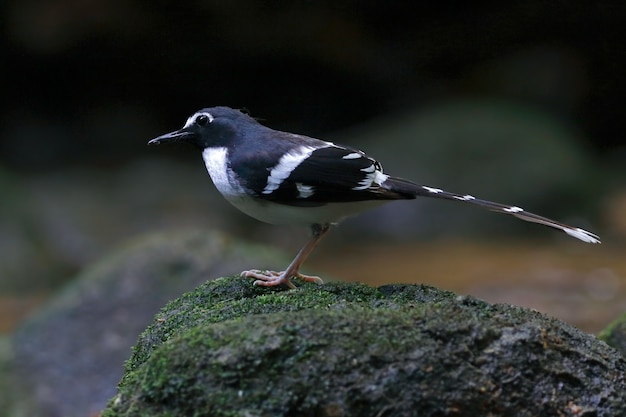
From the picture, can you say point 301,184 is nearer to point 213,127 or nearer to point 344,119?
point 213,127

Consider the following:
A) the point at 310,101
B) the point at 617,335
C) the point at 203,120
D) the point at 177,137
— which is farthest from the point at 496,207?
the point at 310,101

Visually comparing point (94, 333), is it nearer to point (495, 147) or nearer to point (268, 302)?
point (268, 302)

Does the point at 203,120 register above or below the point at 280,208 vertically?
above

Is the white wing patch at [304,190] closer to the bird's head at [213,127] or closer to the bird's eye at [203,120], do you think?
the bird's head at [213,127]

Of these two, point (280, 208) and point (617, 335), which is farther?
point (617, 335)

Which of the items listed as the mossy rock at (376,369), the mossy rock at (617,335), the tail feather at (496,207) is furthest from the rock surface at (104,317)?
the mossy rock at (376,369)

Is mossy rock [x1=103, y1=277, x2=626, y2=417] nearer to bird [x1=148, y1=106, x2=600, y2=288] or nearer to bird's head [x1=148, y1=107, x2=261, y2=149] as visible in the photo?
bird [x1=148, y1=106, x2=600, y2=288]

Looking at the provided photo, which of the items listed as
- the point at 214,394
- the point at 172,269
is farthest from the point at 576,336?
the point at 172,269

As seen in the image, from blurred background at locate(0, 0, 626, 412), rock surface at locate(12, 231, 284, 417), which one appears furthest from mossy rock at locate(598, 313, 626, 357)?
blurred background at locate(0, 0, 626, 412)
